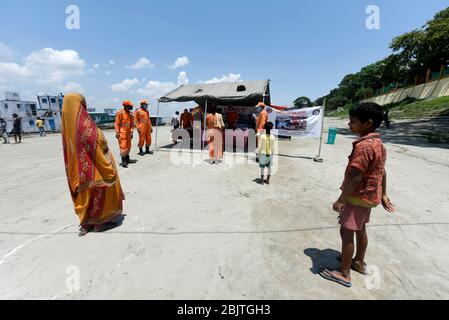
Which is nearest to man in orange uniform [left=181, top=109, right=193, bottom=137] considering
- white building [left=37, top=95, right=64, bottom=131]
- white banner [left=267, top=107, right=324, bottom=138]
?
white banner [left=267, top=107, right=324, bottom=138]

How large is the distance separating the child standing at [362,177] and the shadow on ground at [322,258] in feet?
0.98

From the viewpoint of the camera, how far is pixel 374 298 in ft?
6.77

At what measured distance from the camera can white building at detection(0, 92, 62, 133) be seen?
16.2 metres

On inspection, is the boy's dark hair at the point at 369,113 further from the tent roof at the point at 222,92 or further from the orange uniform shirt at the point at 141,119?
the orange uniform shirt at the point at 141,119

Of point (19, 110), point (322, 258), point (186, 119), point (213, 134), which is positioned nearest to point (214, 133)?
point (213, 134)

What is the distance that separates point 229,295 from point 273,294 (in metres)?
0.41

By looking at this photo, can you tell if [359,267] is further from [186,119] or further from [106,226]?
[186,119]

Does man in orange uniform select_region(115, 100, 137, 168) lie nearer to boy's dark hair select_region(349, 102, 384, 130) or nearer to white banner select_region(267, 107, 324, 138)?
white banner select_region(267, 107, 324, 138)

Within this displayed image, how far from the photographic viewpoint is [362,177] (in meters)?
1.97

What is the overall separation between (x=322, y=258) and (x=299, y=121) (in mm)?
5970

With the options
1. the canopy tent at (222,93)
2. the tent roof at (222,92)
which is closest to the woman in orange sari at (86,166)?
the canopy tent at (222,93)

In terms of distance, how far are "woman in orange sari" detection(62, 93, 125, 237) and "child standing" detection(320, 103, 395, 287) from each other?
2.79m

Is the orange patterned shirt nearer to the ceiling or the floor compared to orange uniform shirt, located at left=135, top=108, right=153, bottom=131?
nearer to the floor

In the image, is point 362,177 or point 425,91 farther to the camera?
point 425,91
